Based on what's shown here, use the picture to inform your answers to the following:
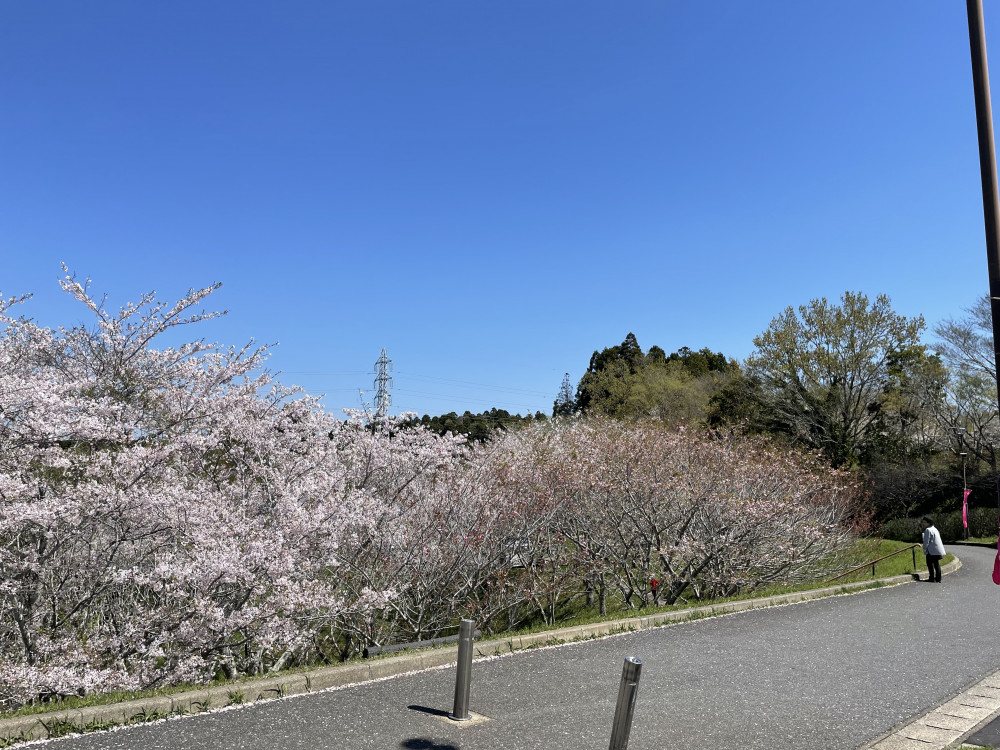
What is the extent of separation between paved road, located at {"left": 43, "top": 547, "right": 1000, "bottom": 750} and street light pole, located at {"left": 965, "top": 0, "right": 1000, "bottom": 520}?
2.62m

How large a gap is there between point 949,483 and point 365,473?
37.6 meters

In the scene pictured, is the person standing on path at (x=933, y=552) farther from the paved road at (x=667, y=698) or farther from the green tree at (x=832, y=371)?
Result: the green tree at (x=832, y=371)

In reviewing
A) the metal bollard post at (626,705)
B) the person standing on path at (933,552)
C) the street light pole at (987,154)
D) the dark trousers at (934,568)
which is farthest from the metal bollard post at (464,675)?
the dark trousers at (934,568)

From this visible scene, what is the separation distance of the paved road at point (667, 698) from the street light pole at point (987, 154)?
262 cm

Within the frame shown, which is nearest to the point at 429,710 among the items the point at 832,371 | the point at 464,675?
the point at 464,675

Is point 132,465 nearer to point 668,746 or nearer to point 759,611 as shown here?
point 668,746

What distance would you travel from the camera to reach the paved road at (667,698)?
17.4ft

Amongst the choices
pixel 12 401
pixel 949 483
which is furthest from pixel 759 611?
pixel 949 483

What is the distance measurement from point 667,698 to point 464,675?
2.15 meters

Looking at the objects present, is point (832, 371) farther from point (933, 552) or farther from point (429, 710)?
point (429, 710)

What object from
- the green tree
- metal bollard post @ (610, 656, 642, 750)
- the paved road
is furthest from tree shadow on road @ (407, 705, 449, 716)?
the green tree

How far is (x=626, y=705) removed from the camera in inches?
166

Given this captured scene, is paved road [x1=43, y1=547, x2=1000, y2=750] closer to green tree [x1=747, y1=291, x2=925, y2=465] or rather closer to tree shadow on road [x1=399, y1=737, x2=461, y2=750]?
tree shadow on road [x1=399, y1=737, x2=461, y2=750]

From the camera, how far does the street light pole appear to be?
18.1 ft
